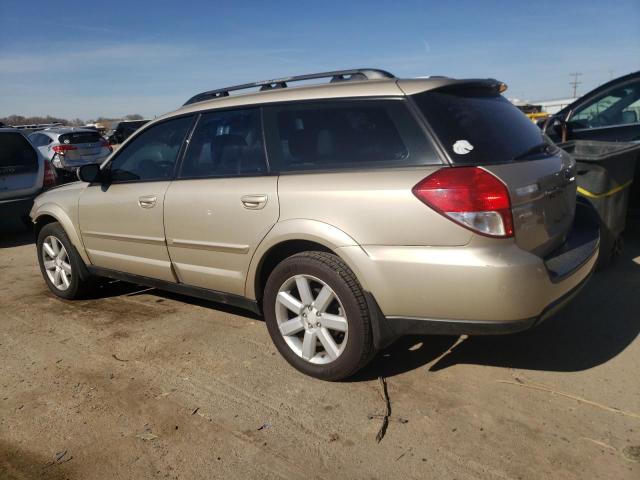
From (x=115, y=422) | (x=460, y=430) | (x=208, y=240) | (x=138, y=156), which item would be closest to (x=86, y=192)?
(x=138, y=156)

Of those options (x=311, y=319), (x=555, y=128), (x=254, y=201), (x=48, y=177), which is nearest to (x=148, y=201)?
(x=254, y=201)

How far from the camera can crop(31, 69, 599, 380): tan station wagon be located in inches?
102

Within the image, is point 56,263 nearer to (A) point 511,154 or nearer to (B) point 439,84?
(B) point 439,84

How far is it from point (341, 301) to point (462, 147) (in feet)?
3.40

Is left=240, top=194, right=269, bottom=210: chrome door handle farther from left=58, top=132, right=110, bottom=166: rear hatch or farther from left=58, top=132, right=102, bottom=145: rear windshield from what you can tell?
left=58, top=132, right=102, bottom=145: rear windshield

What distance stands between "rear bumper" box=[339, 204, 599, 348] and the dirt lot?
1.55 feet

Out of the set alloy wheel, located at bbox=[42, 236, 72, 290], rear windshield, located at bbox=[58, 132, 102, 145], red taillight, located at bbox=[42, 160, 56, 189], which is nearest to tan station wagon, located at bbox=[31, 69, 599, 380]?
alloy wheel, located at bbox=[42, 236, 72, 290]

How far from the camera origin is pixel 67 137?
48.0ft

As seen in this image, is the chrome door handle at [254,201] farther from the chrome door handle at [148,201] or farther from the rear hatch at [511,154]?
the rear hatch at [511,154]

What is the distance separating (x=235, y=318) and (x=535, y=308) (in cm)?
240

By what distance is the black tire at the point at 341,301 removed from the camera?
2865 mm

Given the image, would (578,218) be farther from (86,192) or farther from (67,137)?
(67,137)

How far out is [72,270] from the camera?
4.79 metres

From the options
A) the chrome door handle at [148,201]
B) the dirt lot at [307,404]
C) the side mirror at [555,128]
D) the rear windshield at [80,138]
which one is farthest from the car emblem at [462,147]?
the rear windshield at [80,138]
